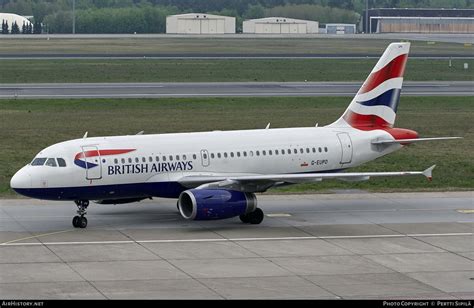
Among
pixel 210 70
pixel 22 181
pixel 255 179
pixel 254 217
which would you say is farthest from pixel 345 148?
pixel 210 70

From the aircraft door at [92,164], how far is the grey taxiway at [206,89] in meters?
47.6

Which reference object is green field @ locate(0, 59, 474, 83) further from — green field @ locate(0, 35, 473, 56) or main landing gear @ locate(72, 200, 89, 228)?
main landing gear @ locate(72, 200, 89, 228)

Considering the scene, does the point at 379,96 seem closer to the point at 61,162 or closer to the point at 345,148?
the point at 345,148

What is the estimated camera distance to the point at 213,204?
124 ft

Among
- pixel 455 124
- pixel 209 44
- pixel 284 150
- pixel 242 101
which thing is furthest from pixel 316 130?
pixel 209 44

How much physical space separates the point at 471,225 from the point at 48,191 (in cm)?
1547

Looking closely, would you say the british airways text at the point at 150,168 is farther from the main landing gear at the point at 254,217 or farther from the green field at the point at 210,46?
the green field at the point at 210,46

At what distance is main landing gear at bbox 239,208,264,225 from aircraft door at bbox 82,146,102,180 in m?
5.49

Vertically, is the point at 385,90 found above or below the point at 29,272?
above

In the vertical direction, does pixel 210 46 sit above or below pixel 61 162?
above

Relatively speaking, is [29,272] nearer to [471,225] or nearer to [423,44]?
[471,225]

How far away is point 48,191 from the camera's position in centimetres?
3775

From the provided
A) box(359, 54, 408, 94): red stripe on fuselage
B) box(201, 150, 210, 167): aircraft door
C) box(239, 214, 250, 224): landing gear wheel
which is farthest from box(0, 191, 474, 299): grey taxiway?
box(359, 54, 408, 94): red stripe on fuselage

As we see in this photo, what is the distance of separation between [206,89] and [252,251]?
5823 centimetres
